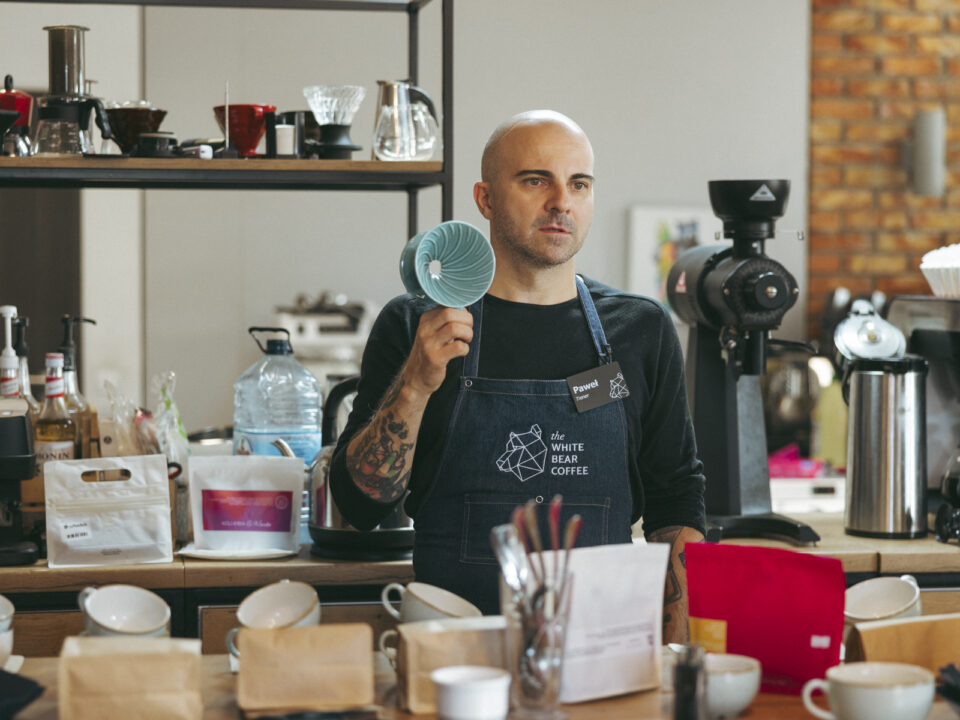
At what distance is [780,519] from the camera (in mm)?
2477

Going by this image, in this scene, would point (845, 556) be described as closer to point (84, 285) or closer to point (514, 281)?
point (514, 281)

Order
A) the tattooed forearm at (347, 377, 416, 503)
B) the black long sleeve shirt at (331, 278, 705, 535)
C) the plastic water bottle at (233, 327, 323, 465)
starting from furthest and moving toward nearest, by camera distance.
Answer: the plastic water bottle at (233, 327, 323, 465) → the black long sleeve shirt at (331, 278, 705, 535) → the tattooed forearm at (347, 377, 416, 503)

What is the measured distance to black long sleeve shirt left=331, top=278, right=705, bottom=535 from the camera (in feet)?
6.46

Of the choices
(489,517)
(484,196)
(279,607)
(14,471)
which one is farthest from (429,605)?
(14,471)

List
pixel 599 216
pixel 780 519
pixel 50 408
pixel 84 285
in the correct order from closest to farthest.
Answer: pixel 50 408 < pixel 780 519 < pixel 84 285 < pixel 599 216

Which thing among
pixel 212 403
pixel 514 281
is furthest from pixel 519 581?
pixel 212 403

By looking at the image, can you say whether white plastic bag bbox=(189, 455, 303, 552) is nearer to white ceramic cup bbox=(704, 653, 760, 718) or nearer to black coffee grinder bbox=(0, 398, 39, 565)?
black coffee grinder bbox=(0, 398, 39, 565)

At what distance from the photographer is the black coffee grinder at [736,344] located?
241 cm

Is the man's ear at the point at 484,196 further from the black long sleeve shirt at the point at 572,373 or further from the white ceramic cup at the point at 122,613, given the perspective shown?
the white ceramic cup at the point at 122,613

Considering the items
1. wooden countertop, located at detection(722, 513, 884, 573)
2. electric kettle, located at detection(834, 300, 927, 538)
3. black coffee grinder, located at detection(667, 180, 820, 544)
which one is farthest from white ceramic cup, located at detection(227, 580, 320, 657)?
electric kettle, located at detection(834, 300, 927, 538)

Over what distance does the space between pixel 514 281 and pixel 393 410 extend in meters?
0.34

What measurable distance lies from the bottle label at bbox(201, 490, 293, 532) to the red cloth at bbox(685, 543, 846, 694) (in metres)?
1.00

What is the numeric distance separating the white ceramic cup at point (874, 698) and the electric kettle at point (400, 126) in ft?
4.88

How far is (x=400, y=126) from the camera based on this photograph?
2.42 m
